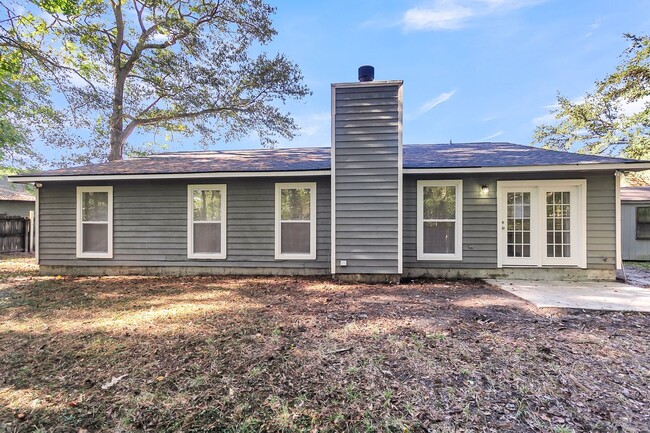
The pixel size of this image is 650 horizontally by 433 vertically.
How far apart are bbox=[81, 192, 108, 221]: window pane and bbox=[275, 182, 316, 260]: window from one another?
429cm

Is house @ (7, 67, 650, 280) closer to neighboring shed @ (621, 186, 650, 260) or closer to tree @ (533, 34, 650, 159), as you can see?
neighboring shed @ (621, 186, 650, 260)

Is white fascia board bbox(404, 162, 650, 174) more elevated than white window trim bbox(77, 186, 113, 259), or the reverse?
white fascia board bbox(404, 162, 650, 174)

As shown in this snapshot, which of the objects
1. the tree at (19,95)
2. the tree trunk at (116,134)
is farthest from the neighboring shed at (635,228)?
the tree trunk at (116,134)

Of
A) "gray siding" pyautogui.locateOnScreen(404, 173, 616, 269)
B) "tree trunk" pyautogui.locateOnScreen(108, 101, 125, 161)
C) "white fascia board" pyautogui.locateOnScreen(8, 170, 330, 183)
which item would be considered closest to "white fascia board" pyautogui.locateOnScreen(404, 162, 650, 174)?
"gray siding" pyautogui.locateOnScreen(404, 173, 616, 269)

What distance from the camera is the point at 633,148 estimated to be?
14766 mm

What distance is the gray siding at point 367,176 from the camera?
19.7 feet

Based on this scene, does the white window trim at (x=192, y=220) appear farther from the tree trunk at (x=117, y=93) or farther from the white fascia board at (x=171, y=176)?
the tree trunk at (x=117, y=93)

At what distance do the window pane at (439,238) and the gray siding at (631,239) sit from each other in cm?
786

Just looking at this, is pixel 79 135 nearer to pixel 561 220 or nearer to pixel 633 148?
pixel 561 220

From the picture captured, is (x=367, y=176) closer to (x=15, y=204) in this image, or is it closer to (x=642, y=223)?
(x=642, y=223)

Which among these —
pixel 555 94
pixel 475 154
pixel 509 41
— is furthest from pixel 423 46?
pixel 475 154

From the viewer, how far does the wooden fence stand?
36.4ft

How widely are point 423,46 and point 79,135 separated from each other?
60.9 ft

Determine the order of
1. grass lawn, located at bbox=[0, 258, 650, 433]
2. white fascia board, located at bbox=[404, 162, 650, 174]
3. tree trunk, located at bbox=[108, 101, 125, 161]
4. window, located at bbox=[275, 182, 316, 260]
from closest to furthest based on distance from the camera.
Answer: grass lawn, located at bbox=[0, 258, 650, 433]
white fascia board, located at bbox=[404, 162, 650, 174]
window, located at bbox=[275, 182, 316, 260]
tree trunk, located at bbox=[108, 101, 125, 161]
